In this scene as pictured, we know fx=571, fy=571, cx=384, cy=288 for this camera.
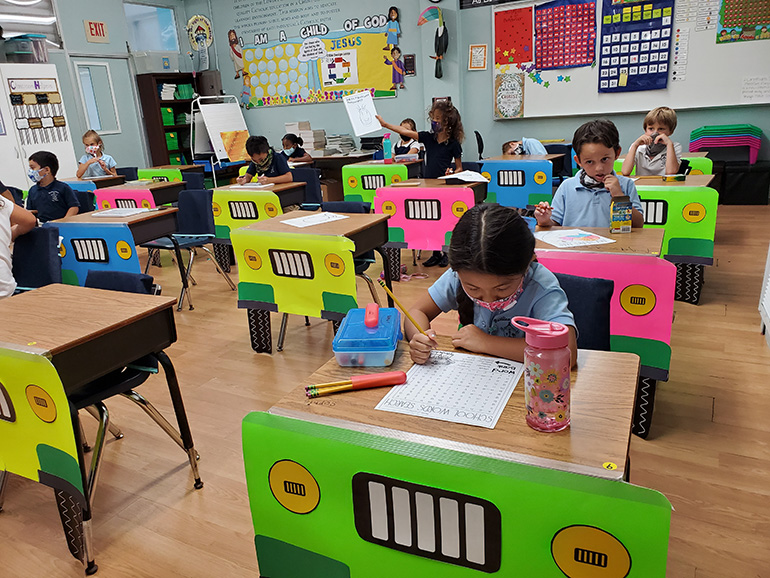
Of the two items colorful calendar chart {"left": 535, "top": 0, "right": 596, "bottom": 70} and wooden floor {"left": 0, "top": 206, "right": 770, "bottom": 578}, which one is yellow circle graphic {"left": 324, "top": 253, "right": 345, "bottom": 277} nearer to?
wooden floor {"left": 0, "top": 206, "right": 770, "bottom": 578}

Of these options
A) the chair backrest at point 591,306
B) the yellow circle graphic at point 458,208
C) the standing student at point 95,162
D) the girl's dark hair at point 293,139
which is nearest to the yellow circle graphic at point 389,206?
the yellow circle graphic at point 458,208

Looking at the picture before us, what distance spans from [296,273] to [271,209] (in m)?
1.42

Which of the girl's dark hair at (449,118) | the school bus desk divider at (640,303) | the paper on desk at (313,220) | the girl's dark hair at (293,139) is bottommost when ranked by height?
the school bus desk divider at (640,303)

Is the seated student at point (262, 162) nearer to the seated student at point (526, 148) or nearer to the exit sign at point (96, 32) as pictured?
the seated student at point (526, 148)

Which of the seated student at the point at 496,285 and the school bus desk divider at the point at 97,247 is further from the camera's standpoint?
the school bus desk divider at the point at 97,247

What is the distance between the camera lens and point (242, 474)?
2135 mm

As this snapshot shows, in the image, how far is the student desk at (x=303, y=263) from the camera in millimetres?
2623

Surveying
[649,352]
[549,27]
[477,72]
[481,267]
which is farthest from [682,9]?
[481,267]

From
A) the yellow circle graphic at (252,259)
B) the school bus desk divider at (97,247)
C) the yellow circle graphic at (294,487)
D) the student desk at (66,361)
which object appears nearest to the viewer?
the yellow circle graphic at (294,487)

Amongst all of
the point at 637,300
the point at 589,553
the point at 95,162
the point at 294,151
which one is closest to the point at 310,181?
the point at 294,151

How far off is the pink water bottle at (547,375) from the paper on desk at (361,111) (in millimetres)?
4601

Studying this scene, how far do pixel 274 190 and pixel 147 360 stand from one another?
7.53ft

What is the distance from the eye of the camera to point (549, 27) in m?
6.75

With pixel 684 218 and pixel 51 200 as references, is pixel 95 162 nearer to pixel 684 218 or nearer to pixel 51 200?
pixel 51 200
